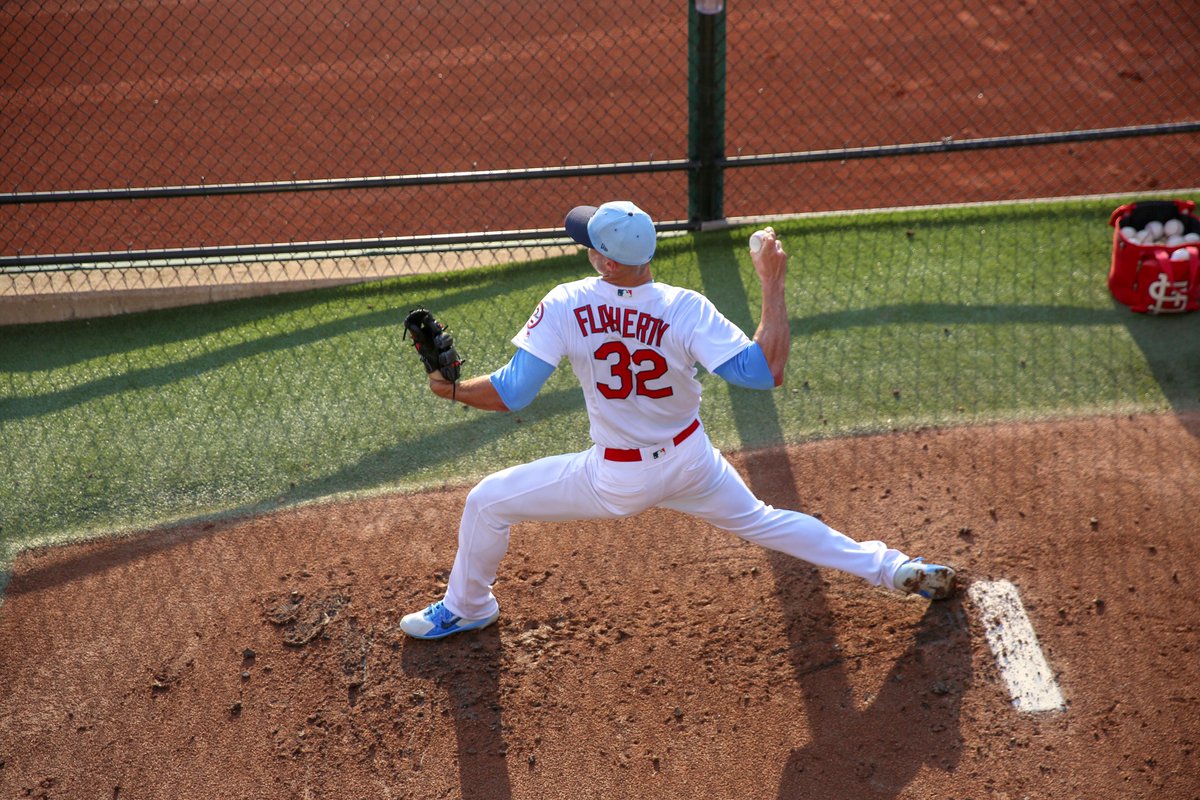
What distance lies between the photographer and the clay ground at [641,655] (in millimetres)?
3928

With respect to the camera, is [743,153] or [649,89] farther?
[649,89]

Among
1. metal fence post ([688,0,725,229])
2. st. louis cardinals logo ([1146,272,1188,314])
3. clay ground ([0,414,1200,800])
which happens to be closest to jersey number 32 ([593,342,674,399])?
clay ground ([0,414,1200,800])

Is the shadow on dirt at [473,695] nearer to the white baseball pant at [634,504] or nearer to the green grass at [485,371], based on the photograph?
the white baseball pant at [634,504]

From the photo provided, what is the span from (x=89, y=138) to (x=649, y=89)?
4.92 m

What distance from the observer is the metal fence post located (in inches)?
267

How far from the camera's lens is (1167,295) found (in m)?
6.11

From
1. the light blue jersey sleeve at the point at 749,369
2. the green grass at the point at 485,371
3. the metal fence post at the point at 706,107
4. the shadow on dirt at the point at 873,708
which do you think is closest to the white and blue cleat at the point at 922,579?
the shadow on dirt at the point at 873,708

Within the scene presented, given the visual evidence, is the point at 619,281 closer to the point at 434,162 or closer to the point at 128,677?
the point at 128,677

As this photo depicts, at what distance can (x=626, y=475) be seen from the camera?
3922mm

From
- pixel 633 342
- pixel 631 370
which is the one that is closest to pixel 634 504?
pixel 631 370

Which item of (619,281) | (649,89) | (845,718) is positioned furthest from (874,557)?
(649,89)

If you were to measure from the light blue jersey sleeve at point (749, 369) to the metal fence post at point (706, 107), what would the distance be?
11.8ft

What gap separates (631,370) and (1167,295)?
154 inches

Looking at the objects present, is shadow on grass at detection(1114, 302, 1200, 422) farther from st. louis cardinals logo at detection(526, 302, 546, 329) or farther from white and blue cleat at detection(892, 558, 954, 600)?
st. louis cardinals logo at detection(526, 302, 546, 329)
